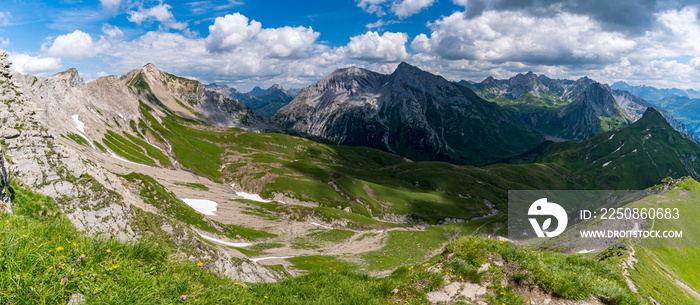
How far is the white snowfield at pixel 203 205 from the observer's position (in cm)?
10486

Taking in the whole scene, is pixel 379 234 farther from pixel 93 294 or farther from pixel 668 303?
pixel 93 294

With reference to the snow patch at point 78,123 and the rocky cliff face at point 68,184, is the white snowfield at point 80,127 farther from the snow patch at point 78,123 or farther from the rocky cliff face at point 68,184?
the rocky cliff face at point 68,184

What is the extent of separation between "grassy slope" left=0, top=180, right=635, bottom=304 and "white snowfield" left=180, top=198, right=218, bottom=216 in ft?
323

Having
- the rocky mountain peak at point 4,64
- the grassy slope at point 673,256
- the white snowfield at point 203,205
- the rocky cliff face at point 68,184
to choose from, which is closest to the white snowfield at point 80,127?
the white snowfield at point 203,205

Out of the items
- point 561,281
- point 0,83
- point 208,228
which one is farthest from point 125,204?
point 208,228

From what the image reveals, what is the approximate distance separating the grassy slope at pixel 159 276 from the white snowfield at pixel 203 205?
98471 mm

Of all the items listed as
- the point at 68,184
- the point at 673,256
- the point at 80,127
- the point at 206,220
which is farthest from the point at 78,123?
the point at 673,256

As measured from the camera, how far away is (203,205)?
11012 centimetres

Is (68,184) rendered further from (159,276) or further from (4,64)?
(159,276)

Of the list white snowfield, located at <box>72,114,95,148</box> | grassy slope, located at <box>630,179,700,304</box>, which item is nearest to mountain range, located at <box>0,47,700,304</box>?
grassy slope, located at <box>630,179,700,304</box>

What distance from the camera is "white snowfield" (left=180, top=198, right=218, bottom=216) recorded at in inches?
4128

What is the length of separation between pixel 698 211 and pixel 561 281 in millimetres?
130081

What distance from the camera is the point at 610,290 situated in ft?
38.3

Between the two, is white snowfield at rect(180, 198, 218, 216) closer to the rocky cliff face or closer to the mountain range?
the mountain range
